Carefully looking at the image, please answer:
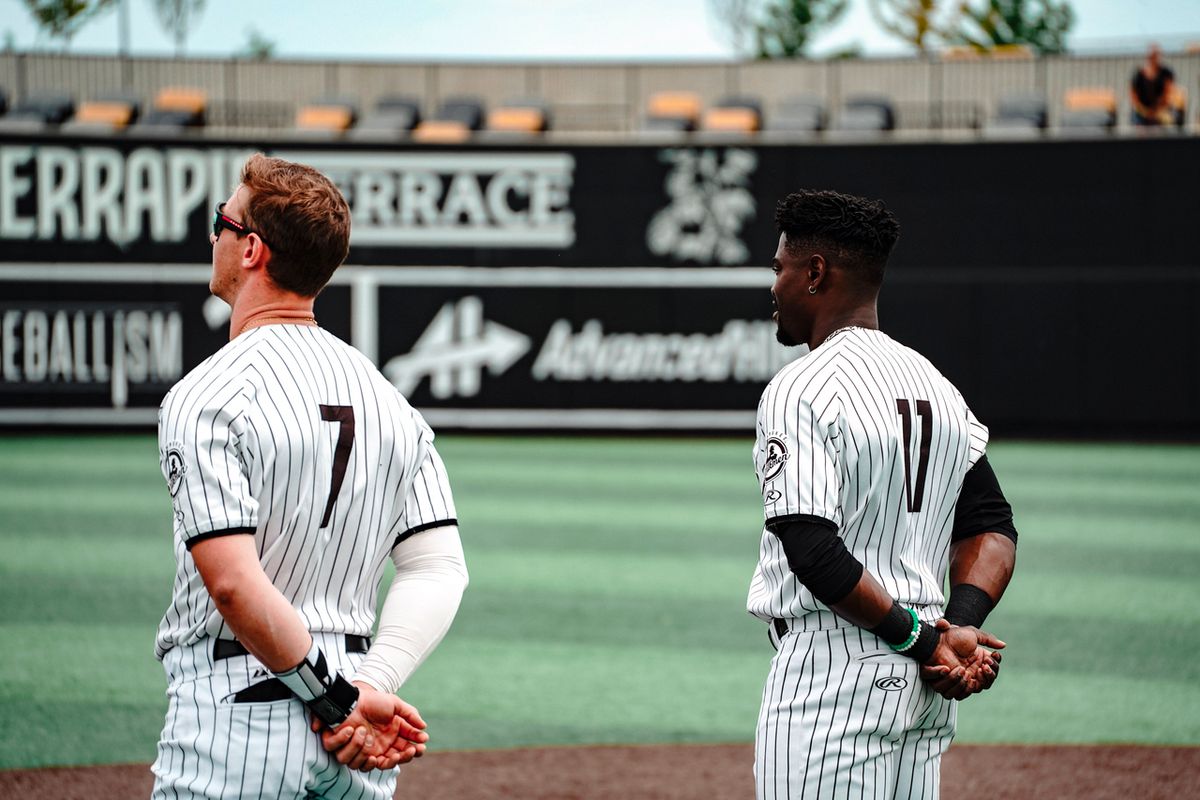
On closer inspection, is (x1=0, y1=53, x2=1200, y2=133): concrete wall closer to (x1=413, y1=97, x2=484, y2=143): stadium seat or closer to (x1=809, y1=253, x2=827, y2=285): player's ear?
(x1=413, y1=97, x2=484, y2=143): stadium seat

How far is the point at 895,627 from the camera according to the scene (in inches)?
97.6

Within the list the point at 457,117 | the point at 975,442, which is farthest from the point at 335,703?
the point at 457,117

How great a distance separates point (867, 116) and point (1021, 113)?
7.82ft

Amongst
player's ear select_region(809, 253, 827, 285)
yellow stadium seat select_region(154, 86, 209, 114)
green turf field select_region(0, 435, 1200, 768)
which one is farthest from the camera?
yellow stadium seat select_region(154, 86, 209, 114)

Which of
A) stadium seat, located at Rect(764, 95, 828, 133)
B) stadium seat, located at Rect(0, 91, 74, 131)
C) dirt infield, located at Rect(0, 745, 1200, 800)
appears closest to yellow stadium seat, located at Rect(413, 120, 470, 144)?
stadium seat, located at Rect(764, 95, 828, 133)

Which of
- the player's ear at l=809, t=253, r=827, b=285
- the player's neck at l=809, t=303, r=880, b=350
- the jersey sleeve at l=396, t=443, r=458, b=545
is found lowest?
the jersey sleeve at l=396, t=443, r=458, b=545

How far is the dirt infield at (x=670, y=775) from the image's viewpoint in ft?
15.4

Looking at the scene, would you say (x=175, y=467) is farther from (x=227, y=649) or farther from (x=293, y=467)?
(x=227, y=649)

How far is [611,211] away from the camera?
16125 millimetres

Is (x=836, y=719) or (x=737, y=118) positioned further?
(x=737, y=118)

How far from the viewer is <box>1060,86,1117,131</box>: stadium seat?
19562 mm

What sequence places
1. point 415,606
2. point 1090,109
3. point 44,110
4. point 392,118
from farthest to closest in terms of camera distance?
point 392,118 < point 44,110 < point 1090,109 < point 415,606

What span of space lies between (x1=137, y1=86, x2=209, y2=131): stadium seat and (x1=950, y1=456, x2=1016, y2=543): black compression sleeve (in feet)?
63.8

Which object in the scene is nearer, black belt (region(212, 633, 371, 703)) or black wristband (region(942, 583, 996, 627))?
black belt (region(212, 633, 371, 703))
